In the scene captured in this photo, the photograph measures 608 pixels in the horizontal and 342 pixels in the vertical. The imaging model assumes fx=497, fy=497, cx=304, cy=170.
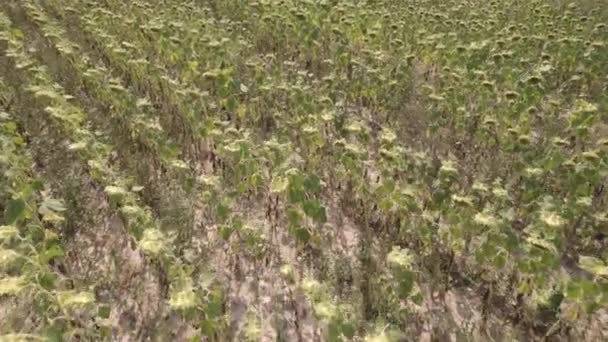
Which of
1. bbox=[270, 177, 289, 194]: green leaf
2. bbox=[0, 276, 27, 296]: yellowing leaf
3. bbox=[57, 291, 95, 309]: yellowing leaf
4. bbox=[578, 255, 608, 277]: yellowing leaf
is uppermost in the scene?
bbox=[0, 276, 27, 296]: yellowing leaf

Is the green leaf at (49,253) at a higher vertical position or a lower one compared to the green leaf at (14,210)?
lower

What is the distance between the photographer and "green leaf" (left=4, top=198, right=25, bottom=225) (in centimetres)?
321

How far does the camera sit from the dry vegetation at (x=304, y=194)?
322cm

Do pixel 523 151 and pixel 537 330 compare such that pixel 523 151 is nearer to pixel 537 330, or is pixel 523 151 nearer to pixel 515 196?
pixel 515 196

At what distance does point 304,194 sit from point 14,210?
194 centimetres

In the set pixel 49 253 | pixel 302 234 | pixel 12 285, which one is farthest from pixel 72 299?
pixel 302 234

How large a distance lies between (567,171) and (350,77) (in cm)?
308

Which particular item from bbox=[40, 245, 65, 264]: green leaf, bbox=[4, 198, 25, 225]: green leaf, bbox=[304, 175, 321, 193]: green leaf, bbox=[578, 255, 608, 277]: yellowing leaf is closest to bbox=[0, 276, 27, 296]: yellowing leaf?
bbox=[40, 245, 65, 264]: green leaf

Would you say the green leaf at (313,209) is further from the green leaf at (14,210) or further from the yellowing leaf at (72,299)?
the green leaf at (14,210)

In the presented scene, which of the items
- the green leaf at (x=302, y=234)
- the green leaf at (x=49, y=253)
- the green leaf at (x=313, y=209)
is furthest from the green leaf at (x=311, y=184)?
the green leaf at (x=49, y=253)

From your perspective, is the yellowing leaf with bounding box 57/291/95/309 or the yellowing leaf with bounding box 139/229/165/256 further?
the yellowing leaf with bounding box 139/229/165/256

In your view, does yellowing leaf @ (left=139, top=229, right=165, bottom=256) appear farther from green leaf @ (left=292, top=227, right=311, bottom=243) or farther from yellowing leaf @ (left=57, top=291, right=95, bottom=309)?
green leaf @ (left=292, top=227, right=311, bottom=243)

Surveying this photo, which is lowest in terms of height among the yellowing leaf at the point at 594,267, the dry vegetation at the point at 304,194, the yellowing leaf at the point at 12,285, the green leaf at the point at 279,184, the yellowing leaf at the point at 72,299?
the dry vegetation at the point at 304,194

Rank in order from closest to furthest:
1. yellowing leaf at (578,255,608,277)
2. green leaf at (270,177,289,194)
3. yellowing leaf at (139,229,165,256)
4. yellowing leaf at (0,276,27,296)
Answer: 1. yellowing leaf at (0,276,27,296)
2. yellowing leaf at (578,255,608,277)
3. yellowing leaf at (139,229,165,256)
4. green leaf at (270,177,289,194)
